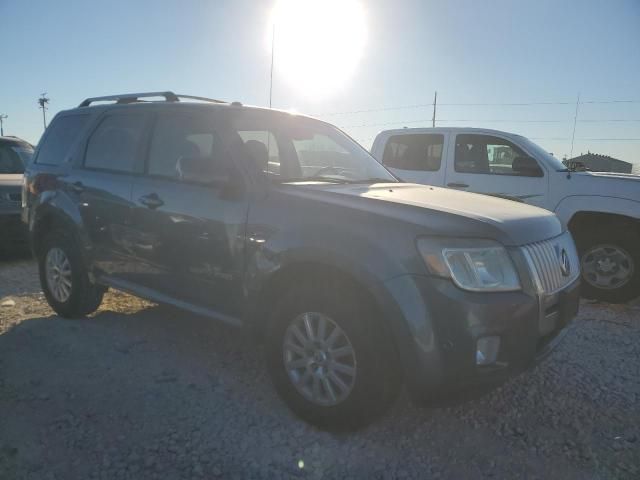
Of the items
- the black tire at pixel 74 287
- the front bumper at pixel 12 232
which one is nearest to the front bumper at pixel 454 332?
the black tire at pixel 74 287

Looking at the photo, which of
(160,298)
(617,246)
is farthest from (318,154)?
(617,246)

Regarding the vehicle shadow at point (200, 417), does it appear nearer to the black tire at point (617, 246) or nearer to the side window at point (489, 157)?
the black tire at point (617, 246)

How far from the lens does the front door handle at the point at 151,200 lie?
3.31m

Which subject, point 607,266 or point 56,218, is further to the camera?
point 607,266

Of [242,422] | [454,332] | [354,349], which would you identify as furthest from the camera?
[242,422]

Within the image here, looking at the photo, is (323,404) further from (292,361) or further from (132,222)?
(132,222)

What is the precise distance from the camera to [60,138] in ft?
14.8

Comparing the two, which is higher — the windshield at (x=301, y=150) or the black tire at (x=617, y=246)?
the windshield at (x=301, y=150)

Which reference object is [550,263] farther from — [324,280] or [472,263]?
[324,280]

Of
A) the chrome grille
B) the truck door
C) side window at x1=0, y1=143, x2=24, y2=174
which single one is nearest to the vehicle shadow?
the chrome grille

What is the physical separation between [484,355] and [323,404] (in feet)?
2.97

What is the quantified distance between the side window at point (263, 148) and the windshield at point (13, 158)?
5640 millimetres

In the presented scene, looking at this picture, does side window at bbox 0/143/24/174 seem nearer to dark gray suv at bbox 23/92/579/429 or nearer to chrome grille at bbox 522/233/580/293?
dark gray suv at bbox 23/92/579/429

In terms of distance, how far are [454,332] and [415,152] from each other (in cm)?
489
